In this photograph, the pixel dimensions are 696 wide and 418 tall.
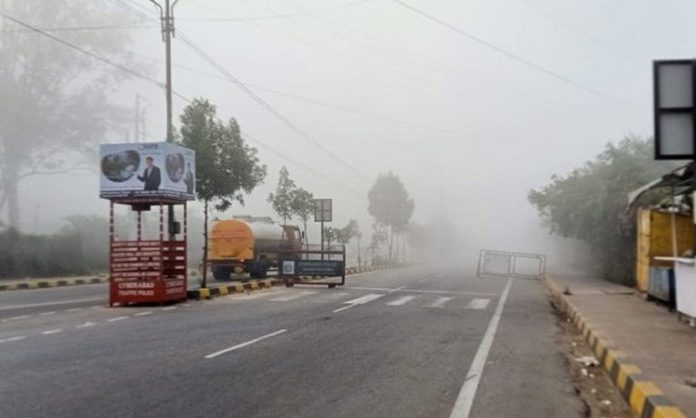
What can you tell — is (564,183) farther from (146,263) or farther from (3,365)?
(3,365)

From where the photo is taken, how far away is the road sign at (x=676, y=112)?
36.9 ft

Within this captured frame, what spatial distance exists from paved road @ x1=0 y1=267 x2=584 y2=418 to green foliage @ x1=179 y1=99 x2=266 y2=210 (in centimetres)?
959

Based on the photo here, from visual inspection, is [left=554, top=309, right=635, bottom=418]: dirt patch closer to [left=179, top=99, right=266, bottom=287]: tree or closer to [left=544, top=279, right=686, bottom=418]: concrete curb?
[left=544, top=279, right=686, bottom=418]: concrete curb

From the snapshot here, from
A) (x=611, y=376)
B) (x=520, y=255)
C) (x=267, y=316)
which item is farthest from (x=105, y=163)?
(x=520, y=255)

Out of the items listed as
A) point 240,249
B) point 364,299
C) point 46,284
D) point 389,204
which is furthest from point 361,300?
point 389,204

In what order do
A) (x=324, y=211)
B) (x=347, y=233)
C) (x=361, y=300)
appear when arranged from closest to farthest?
(x=361, y=300), (x=324, y=211), (x=347, y=233)

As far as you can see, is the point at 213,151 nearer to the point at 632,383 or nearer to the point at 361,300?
the point at 361,300

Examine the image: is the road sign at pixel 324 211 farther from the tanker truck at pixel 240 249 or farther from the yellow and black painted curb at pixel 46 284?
the yellow and black painted curb at pixel 46 284

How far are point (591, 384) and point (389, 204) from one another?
61805 mm

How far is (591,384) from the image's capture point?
7824 millimetres

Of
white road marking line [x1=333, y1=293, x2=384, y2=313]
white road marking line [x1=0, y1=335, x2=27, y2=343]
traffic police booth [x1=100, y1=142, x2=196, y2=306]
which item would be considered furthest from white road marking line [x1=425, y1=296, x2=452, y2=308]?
white road marking line [x1=0, y1=335, x2=27, y2=343]

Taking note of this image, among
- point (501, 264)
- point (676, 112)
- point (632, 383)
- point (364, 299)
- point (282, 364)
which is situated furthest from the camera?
point (501, 264)

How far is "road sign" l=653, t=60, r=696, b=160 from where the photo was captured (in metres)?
11.3

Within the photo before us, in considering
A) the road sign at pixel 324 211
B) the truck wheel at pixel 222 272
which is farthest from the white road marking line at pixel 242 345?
the road sign at pixel 324 211
